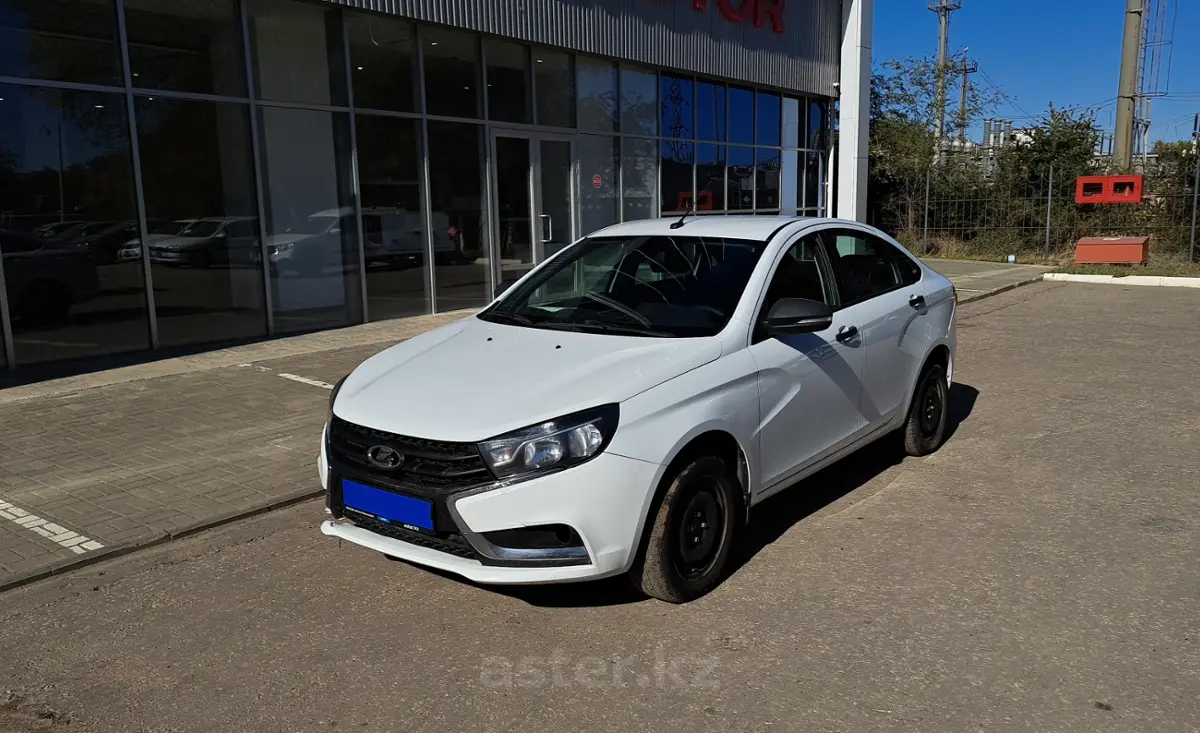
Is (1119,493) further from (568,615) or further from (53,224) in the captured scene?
(53,224)

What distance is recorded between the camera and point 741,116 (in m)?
20.2

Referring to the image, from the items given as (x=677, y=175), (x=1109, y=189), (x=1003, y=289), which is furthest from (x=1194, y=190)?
(x=677, y=175)

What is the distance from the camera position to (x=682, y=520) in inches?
154

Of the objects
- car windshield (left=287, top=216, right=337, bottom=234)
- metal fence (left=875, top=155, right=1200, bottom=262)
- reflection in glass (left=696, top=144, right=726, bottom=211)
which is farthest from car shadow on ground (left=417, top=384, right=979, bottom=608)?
metal fence (left=875, top=155, right=1200, bottom=262)

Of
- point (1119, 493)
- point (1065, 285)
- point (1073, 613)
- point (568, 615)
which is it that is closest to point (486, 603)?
point (568, 615)

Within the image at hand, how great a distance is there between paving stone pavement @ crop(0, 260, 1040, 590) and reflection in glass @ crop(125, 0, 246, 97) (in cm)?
317

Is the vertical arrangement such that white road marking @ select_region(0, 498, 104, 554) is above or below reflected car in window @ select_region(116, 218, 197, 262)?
below

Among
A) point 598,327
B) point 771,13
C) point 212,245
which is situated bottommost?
point 598,327

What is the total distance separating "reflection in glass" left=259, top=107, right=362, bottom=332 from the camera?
11.4 m

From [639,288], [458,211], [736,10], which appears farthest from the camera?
[736,10]

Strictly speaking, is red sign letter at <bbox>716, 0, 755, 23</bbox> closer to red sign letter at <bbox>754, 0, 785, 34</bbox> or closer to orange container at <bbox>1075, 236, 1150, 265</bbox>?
red sign letter at <bbox>754, 0, 785, 34</bbox>

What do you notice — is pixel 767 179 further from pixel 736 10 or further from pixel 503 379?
pixel 503 379

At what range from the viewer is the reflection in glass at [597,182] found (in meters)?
16.1

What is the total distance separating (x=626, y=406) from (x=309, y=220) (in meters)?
9.20
